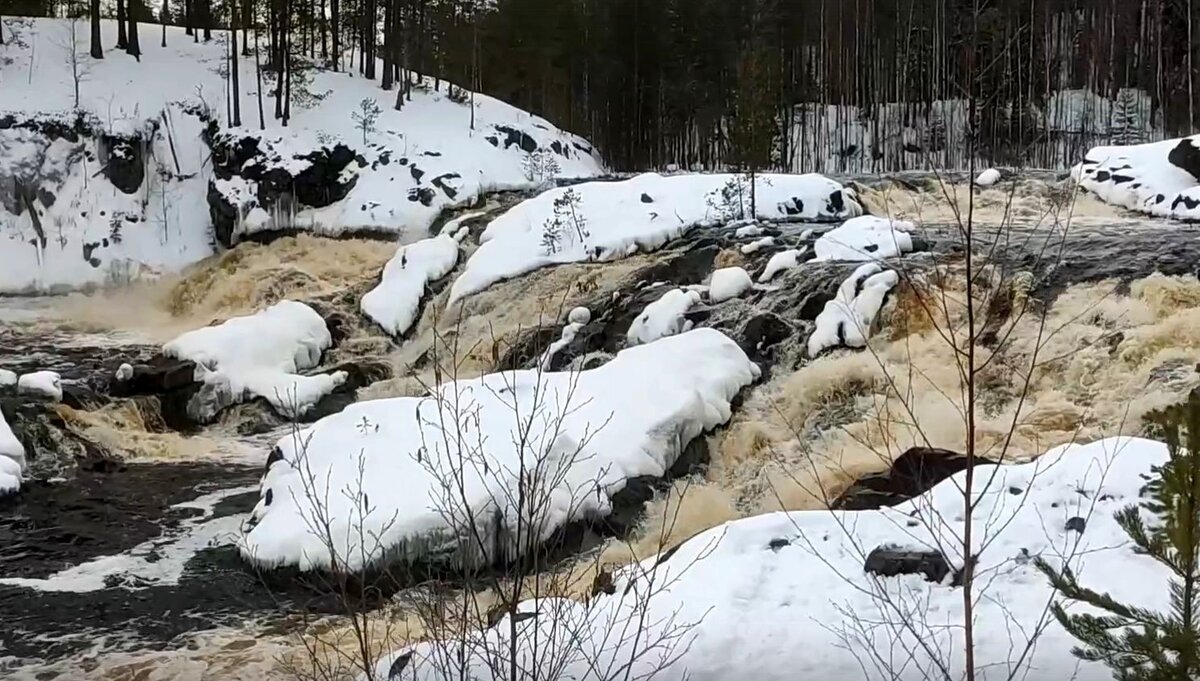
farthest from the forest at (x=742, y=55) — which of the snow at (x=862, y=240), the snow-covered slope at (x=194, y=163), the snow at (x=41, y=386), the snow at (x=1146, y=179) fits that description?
the snow at (x=41, y=386)

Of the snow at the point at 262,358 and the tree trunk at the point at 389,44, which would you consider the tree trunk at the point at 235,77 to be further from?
the snow at the point at 262,358

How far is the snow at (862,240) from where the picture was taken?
35.2 ft

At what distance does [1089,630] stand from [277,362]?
35.1ft

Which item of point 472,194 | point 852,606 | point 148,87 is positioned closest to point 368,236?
point 472,194

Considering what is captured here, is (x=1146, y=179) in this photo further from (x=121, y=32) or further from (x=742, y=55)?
(x=121, y=32)

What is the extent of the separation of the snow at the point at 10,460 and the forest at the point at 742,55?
A: 1630 centimetres

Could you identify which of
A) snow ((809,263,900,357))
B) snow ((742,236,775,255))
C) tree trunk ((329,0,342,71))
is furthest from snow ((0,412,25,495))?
tree trunk ((329,0,342,71))

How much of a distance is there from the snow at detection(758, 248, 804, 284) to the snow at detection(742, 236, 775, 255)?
0.64m

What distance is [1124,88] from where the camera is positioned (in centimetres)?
2805

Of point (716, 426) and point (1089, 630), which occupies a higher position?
point (1089, 630)

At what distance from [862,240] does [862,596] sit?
718 centimetres

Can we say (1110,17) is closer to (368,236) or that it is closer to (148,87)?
(368,236)

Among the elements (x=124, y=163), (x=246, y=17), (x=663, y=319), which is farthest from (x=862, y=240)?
(x=246, y=17)

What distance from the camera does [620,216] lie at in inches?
560
